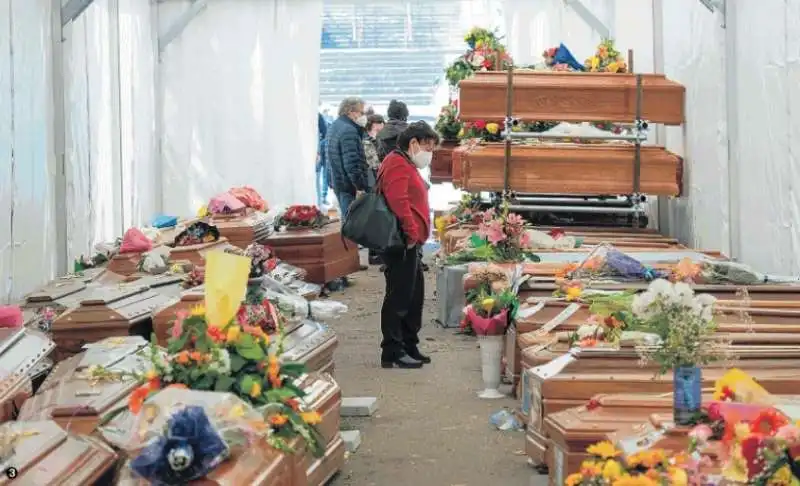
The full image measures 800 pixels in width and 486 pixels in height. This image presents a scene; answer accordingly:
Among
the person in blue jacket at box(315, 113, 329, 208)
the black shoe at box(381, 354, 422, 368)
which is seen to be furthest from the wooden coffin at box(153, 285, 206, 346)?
the person in blue jacket at box(315, 113, 329, 208)

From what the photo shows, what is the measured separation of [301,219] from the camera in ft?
39.1

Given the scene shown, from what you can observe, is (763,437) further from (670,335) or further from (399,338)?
(399,338)

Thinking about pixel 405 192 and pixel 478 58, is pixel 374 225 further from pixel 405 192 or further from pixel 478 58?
pixel 478 58

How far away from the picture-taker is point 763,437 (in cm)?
314

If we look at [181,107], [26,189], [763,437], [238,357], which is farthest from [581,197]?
[763,437]

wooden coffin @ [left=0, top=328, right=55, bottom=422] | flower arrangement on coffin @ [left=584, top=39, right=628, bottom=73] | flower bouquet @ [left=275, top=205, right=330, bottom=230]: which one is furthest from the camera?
flower bouquet @ [left=275, top=205, right=330, bottom=230]


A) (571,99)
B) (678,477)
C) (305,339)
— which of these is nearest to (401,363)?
(305,339)

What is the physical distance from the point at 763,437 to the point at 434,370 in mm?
5168

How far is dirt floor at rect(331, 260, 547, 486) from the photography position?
18.8 feet

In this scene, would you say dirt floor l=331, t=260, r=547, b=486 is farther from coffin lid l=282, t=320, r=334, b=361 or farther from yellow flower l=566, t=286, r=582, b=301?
yellow flower l=566, t=286, r=582, b=301

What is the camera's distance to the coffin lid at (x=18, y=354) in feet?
16.3

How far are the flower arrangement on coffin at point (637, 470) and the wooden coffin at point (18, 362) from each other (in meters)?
2.31

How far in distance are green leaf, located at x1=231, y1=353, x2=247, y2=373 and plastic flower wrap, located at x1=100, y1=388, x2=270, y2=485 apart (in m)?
0.20

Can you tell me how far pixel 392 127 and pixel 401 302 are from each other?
3.46 metres
